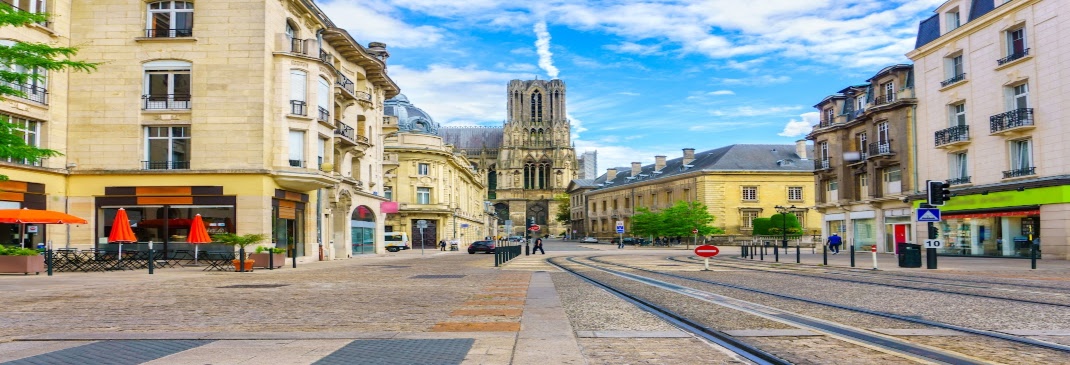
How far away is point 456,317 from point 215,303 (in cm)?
463

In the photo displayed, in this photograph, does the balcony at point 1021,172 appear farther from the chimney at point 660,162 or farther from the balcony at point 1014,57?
the chimney at point 660,162

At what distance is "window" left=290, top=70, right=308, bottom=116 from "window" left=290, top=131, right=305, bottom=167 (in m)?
0.83

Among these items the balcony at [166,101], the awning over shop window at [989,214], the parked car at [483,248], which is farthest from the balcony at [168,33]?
the awning over shop window at [989,214]

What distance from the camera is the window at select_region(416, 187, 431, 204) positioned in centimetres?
6744

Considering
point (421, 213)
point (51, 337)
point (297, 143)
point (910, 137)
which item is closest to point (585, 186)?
point (421, 213)

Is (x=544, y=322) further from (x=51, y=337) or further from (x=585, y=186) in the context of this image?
(x=585, y=186)

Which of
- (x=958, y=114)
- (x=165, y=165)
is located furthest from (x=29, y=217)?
(x=958, y=114)

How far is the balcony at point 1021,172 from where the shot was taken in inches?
1244

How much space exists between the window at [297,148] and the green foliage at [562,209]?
121 meters

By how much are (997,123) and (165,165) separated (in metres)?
33.3

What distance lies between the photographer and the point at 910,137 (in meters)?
40.6

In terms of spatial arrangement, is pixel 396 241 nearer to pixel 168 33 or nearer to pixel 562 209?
pixel 168 33

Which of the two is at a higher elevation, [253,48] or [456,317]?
[253,48]

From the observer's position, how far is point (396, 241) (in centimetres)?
6150
